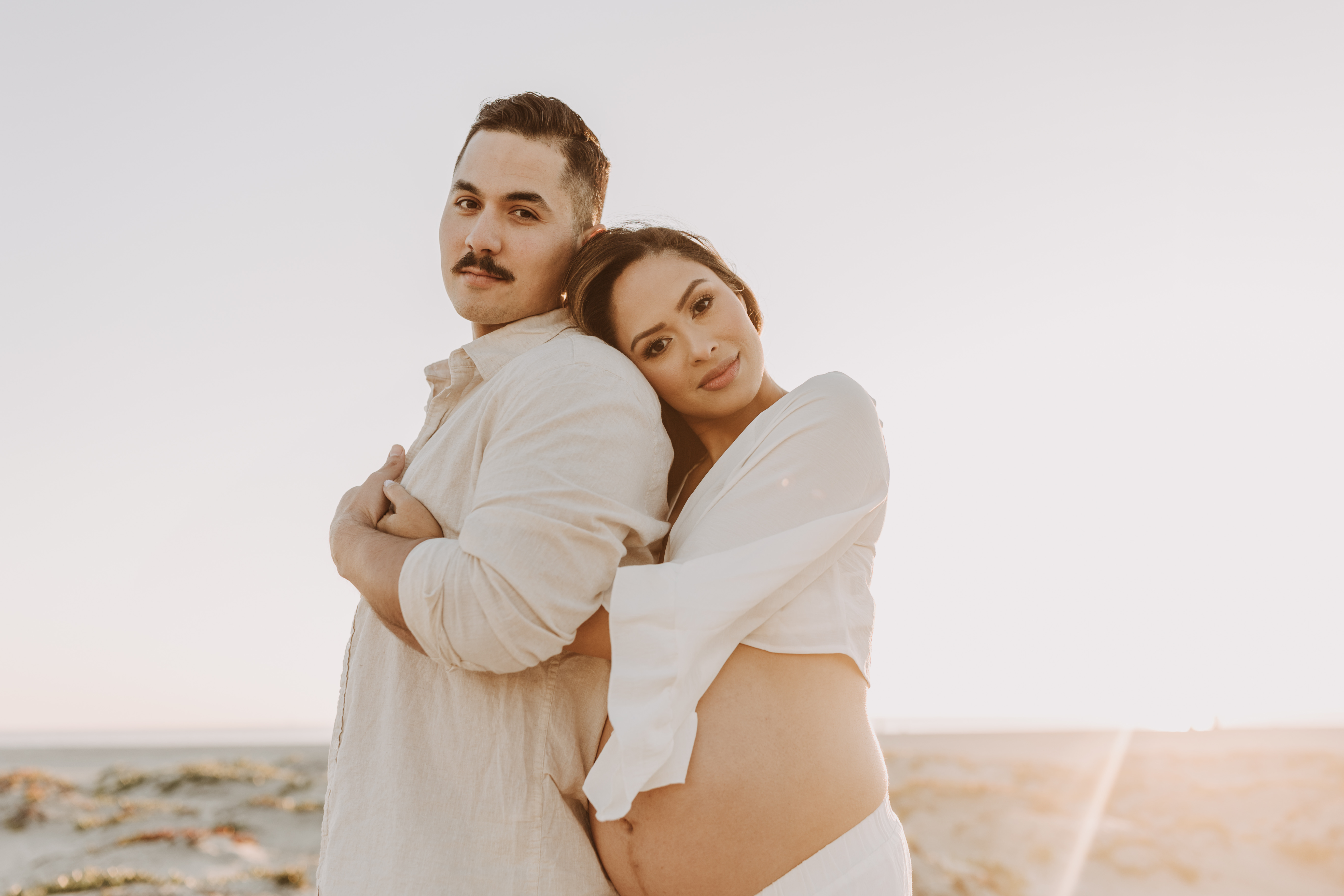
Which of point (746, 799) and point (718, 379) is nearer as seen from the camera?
point (746, 799)

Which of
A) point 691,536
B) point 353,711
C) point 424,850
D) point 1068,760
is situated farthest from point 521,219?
point 1068,760

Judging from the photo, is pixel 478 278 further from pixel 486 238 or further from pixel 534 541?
pixel 534 541

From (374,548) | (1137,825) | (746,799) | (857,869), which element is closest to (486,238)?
(374,548)

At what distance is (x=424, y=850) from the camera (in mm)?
1667

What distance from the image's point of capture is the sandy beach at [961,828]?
34.8ft

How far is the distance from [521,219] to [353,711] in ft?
4.52

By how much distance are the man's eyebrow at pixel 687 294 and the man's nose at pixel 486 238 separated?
540mm

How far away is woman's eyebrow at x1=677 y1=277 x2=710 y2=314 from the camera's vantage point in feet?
8.26

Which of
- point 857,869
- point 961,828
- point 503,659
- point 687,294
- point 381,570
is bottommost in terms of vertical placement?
point 961,828

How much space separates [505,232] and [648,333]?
50 cm

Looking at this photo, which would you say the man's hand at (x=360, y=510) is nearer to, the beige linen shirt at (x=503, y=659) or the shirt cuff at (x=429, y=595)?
the beige linen shirt at (x=503, y=659)

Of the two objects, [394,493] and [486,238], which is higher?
[486,238]

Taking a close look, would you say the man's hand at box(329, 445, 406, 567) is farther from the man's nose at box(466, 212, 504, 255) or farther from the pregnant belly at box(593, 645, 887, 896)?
the pregnant belly at box(593, 645, 887, 896)

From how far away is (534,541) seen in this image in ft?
5.20
